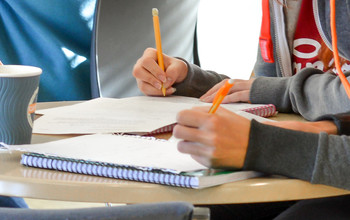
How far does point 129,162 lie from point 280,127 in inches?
8.0

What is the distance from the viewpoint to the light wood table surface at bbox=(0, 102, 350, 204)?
68cm

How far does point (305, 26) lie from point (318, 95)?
0.41m

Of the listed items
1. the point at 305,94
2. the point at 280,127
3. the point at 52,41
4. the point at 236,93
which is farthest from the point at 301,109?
the point at 52,41

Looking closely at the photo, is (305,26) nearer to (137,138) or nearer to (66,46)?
(137,138)

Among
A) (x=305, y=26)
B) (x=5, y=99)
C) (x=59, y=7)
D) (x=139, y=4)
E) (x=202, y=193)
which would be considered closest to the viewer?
(x=202, y=193)

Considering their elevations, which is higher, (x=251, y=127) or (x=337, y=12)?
(x=337, y=12)

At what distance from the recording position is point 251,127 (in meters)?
0.73

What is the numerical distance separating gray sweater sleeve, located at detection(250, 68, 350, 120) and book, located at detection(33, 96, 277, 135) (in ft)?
0.15

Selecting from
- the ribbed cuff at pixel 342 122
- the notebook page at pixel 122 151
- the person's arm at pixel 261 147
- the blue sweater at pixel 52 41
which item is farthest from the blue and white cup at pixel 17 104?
the blue sweater at pixel 52 41

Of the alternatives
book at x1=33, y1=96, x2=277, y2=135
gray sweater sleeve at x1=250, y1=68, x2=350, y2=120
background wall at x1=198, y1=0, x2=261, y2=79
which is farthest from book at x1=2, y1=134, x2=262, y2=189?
background wall at x1=198, y1=0, x2=261, y2=79

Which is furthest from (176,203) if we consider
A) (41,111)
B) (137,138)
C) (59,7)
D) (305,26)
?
(59,7)

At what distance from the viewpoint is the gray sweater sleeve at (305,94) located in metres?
1.08

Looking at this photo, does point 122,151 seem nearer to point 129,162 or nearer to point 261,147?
point 129,162

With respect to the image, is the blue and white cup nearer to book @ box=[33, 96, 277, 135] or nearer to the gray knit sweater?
book @ box=[33, 96, 277, 135]
